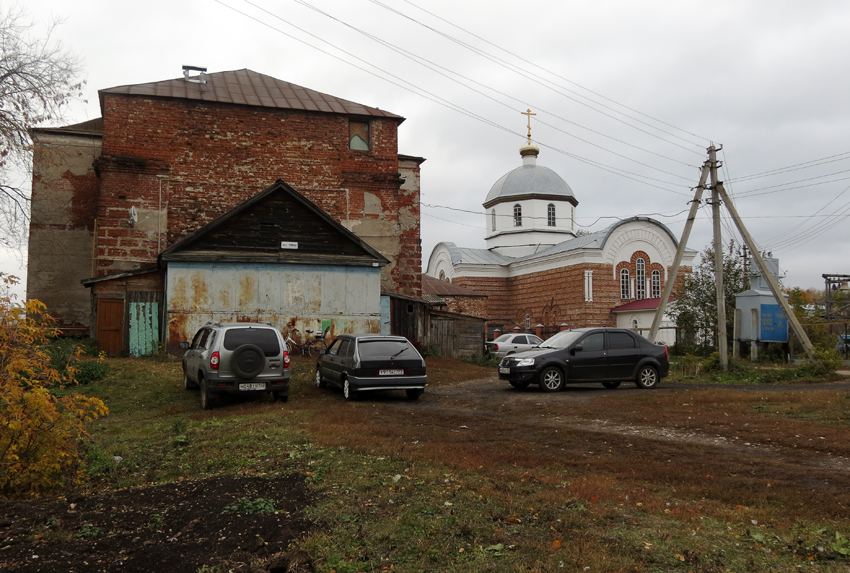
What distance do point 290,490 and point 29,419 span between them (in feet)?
9.07

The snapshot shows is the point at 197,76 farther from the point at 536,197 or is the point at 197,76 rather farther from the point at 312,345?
the point at 536,197

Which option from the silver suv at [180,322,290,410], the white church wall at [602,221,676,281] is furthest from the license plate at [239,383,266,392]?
the white church wall at [602,221,676,281]

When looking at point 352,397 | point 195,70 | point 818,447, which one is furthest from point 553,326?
point 818,447

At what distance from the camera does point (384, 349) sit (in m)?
14.5

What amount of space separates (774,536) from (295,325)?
1811 cm

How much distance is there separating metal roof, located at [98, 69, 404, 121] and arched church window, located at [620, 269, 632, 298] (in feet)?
82.2

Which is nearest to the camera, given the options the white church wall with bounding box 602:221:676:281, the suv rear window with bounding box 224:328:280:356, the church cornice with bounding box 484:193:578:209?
the suv rear window with bounding box 224:328:280:356

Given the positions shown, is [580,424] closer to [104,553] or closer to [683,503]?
[683,503]

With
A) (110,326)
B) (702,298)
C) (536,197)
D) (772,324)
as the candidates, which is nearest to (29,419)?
(110,326)

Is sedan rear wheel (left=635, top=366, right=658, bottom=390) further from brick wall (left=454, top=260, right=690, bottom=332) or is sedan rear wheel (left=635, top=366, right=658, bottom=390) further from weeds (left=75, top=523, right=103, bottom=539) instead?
brick wall (left=454, top=260, right=690, bottom=332)

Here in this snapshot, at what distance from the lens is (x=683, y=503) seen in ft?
19.2

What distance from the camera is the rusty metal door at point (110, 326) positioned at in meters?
21.8

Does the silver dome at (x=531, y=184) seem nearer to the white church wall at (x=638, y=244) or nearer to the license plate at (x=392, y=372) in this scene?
the white church wall at (x=638, y=244)

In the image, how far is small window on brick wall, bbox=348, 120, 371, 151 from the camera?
28.3 metres
